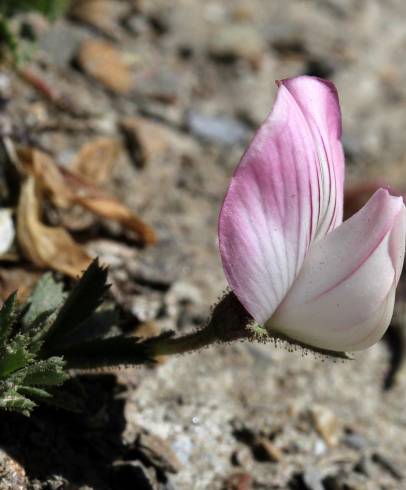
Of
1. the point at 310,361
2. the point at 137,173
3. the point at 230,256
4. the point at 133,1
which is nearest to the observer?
the point at 230,256

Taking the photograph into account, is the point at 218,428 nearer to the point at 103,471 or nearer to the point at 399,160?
the point at 103,471

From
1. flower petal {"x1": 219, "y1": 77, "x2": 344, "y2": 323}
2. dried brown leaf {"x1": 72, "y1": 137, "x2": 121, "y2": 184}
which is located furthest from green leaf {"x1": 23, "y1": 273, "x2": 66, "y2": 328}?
dried brown leaf {"x1": 72, "y1": 137, "x2": 121, "y2": 184}

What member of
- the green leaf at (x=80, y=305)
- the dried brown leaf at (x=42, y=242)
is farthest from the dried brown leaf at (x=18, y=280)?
the green leaf at (x=80, y=305)

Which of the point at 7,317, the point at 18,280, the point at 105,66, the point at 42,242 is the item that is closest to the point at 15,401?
the point at 7,317

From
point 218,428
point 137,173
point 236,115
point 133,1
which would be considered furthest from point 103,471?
point 133,1

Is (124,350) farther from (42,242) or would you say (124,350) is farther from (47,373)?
(42,242)

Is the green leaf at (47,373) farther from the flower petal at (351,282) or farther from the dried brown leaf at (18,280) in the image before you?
the dried brown leaf at (18,280)
